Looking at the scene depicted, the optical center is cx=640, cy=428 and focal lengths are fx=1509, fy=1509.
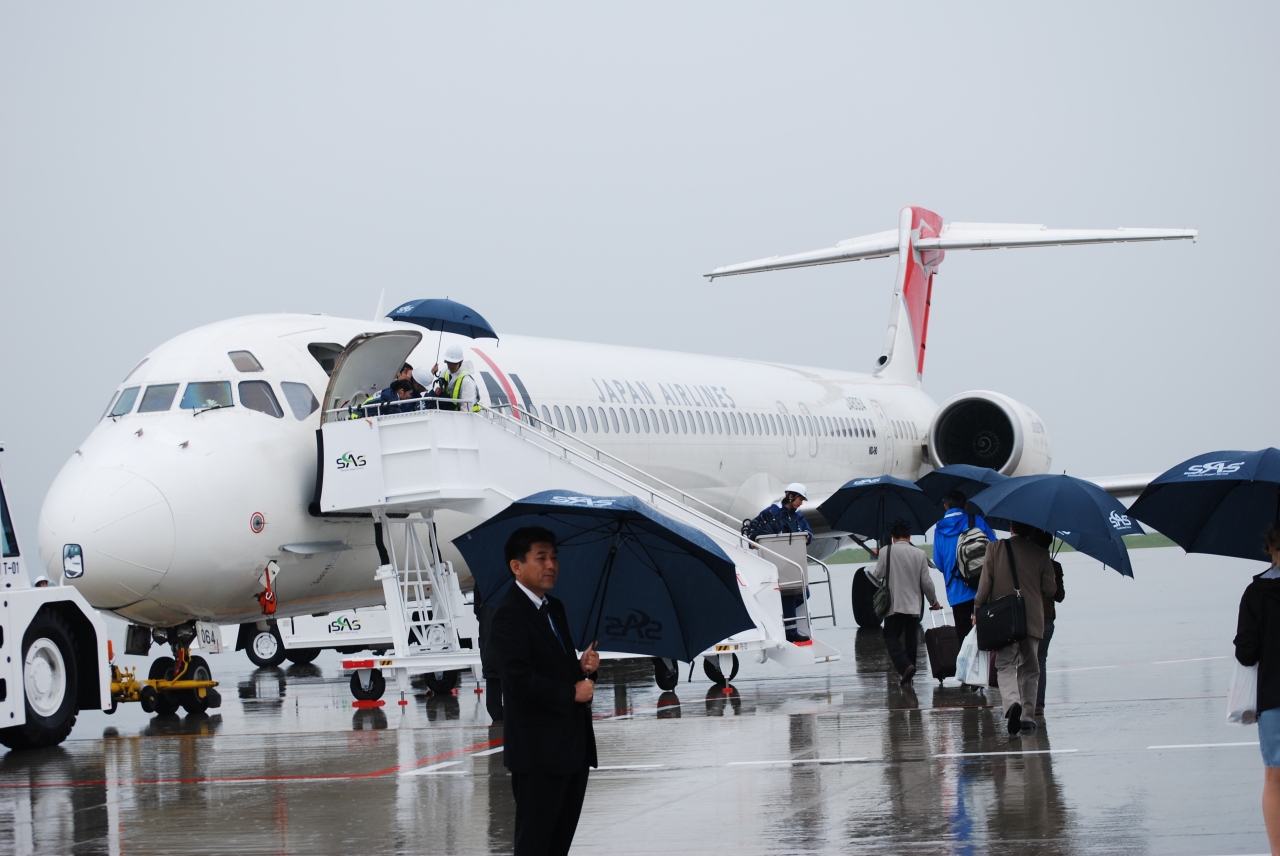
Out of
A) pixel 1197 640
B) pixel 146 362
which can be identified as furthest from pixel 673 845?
pixel 1197 640

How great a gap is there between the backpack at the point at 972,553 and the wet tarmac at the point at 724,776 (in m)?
1.09

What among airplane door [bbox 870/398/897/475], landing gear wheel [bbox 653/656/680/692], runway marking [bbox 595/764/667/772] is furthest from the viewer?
airplane door [bbox 870/398/897/475]

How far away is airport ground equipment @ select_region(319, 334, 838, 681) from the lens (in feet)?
46.0

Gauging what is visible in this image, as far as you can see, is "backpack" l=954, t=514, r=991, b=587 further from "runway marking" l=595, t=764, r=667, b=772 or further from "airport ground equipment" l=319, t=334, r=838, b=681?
"runway marking" l=595, t=764, r=667, b=772

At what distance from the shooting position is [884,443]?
1138 inches

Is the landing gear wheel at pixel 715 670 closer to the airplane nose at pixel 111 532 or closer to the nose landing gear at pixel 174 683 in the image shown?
the nose landing gear at pixel 174 683

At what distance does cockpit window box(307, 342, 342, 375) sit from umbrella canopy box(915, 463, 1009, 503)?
21.9 ft

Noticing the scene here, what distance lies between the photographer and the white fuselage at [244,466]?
1290cm

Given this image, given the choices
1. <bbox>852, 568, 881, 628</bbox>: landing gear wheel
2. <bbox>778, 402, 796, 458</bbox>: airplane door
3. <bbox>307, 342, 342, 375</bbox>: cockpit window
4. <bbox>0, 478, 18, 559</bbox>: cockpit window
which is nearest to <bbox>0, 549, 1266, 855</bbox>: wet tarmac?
<bbox>0, 478, 18, 559</bbox>: cockpit window

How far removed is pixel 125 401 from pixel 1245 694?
1078 centimetres

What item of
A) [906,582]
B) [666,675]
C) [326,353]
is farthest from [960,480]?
[326,353]

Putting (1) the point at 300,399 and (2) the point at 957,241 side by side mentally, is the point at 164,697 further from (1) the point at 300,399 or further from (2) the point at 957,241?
(2) the point at 957,241

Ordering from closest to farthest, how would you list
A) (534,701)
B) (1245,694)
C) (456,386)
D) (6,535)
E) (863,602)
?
(534,701), (1245,694), (6,535), (456,386), (863,602)

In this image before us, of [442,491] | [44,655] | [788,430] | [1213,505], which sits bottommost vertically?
[44,655]
